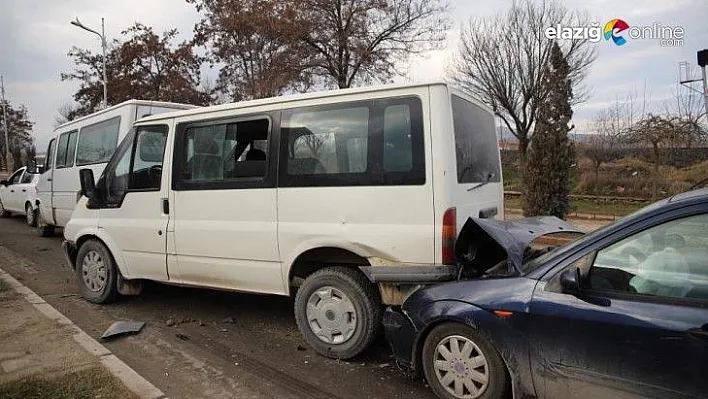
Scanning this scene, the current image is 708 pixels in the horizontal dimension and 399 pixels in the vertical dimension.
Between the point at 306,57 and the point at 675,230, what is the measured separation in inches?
696

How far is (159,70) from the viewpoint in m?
26.7

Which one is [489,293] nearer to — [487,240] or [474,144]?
[487,240]

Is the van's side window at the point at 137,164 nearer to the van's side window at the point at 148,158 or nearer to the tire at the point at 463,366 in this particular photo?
the van's side window at the point at 148,158

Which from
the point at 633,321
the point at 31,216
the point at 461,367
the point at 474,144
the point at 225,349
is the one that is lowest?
the point at 225,349

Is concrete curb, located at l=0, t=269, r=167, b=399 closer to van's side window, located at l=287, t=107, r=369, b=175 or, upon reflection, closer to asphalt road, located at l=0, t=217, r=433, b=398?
asphalt road, located at l=0, t=217, r=433, b=398

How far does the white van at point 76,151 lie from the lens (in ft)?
27.7

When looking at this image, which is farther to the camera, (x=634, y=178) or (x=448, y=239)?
(x=634, y=178)

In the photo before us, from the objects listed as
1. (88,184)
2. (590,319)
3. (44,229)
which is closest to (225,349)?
(88,184)

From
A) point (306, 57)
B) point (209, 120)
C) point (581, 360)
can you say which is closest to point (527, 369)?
point (581, 360)

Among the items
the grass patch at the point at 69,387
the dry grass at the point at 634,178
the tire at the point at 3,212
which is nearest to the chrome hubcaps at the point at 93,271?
the grass patch at the point at 69,387

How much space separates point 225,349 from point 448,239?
2.22 meters

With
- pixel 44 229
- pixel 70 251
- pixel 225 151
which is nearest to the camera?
pixel 225 151

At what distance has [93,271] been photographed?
19.6ft

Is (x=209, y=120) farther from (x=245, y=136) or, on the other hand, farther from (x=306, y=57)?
(x=306, y=57)
